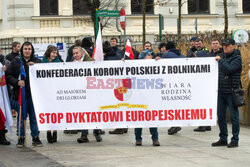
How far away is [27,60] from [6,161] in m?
Result: 2.33

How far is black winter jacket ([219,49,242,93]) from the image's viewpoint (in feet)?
35.3

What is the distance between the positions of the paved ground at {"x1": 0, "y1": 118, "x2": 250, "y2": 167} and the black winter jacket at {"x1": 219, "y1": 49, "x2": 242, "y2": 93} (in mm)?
1095

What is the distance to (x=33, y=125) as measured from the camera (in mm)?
11617

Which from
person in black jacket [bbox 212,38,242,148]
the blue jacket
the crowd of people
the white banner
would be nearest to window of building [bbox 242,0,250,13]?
the crowd of people

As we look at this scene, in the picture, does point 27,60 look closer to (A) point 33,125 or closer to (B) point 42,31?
(A) point 33,125

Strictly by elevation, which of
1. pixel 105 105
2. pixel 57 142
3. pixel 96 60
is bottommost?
pixel 57 142

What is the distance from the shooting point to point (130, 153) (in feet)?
34.4

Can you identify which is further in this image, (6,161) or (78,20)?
(78,20)

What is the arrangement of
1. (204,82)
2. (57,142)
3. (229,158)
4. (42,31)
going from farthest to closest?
(42,31) < (57,142) < (204,82) < (229,158)

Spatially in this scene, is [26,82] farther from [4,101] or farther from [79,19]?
[79,19]

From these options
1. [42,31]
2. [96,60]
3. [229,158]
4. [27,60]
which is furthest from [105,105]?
[42,31]

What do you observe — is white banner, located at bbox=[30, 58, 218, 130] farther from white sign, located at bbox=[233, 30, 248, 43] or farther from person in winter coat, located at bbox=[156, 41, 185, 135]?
white sign, located at bbox=[233, 30, 248, 43]

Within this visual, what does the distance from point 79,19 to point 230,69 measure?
69.8 feet

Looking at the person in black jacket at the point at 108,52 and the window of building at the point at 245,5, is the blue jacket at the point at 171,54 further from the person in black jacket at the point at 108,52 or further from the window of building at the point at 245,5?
the window of building at the point at 245,5
